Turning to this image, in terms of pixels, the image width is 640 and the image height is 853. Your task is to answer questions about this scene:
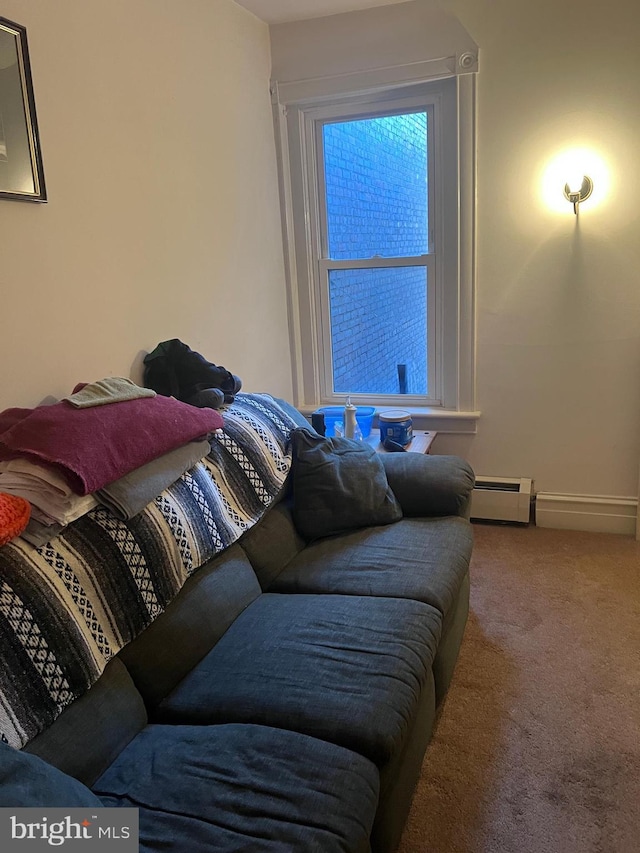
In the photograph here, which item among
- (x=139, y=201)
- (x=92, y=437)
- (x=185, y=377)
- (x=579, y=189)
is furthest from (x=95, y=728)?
(x=579, y=189)

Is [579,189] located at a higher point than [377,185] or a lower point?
lower

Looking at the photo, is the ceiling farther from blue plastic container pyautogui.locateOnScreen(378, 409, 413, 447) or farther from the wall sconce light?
blue plastic container pyautogui.locateOnScreen(378, 409, 413, 447)

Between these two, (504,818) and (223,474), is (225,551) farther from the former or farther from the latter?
(504,818)

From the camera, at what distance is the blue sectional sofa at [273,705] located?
3.96 feet

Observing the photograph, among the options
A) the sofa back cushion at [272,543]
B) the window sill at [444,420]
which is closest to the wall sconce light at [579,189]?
the window sill at [444,420]

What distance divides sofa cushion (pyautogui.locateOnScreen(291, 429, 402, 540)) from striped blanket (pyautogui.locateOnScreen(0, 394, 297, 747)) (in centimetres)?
23

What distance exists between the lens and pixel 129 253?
2.25 metres

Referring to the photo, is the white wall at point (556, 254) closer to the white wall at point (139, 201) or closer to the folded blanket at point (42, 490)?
the white wall at point (139, 201)

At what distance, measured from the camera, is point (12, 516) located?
4.60ft

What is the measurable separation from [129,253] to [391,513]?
130cm

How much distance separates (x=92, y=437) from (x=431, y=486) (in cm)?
128

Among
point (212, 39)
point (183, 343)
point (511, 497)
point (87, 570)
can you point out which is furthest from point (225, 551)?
point (212, 39)

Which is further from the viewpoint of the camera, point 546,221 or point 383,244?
point 383,244

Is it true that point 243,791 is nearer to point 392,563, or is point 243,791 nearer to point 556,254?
point 392,563
